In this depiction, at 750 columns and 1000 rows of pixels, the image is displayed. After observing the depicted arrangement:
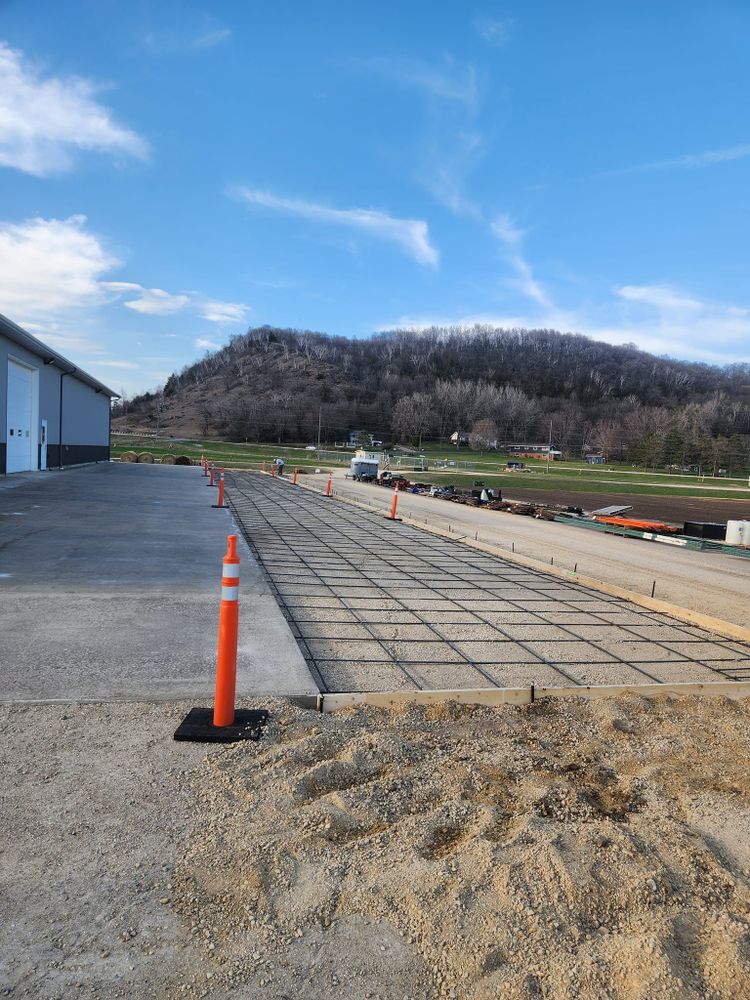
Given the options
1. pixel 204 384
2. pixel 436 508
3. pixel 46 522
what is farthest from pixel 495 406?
pixel 46 522

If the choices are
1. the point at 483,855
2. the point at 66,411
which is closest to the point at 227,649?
the point at 483,855

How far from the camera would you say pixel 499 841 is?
2658 millimetres

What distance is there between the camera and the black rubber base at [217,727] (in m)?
3.45

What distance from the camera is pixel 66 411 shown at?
1192 inches

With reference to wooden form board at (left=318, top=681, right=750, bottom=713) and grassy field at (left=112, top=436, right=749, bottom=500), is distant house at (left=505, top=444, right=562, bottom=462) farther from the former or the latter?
wooden form board at (left=318, top=681, right=750, bottom=713)

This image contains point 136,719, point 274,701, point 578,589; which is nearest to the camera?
point 136,719

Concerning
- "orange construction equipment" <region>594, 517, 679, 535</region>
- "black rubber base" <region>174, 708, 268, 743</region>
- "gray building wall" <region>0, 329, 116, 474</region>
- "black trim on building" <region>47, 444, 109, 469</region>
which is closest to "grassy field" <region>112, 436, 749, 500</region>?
"black trim on building" <region>47, 444, 109, 469</region>

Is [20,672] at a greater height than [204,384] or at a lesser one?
lesser

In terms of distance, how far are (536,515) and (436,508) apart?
13.5 feet

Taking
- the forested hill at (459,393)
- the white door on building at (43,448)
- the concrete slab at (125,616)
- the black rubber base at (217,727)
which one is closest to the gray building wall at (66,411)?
the white door on building at (43,448)

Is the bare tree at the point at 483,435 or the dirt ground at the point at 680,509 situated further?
the bare tree at the point at 483,435

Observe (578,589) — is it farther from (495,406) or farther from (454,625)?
(495,406)

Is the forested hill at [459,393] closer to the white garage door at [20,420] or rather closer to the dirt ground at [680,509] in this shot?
the dirt ground at [680,509]

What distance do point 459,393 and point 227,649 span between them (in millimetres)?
148845
